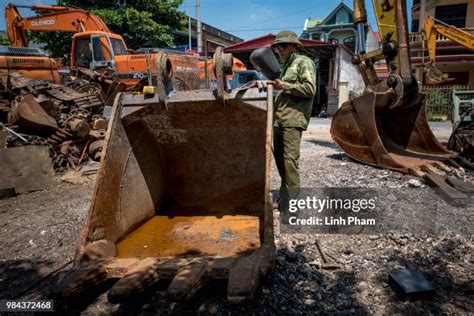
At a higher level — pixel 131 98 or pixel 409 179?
pixel 131 98

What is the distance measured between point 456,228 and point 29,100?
608 centimetres

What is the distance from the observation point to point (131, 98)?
2930mm

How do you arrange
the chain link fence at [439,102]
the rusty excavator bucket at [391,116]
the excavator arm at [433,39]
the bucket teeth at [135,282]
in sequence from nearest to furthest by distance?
the bucket teeth at [135,282]
the rusty excavator bucket at [391,116]
the excavator arm at [433,39]
the chain link fence at [439,102]

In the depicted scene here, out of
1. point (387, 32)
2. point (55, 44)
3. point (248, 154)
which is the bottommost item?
point (248, 154)

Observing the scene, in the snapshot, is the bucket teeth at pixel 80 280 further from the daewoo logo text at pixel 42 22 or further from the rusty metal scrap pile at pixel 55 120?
the daewoo logo text at pixel 42 22

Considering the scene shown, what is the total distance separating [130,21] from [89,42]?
21.7ft

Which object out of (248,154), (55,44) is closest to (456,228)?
(248,154)

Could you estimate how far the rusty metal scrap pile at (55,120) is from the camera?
211 inches

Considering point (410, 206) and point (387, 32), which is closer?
point (410, 206)

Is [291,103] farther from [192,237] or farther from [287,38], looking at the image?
[192,237]

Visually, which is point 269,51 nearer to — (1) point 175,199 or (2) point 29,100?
(1) point 175,199

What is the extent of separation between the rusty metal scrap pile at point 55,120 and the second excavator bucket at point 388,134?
13.6 feet

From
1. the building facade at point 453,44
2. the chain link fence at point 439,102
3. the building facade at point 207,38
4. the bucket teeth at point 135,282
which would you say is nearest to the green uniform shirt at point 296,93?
the bucket teeth at point 135,282

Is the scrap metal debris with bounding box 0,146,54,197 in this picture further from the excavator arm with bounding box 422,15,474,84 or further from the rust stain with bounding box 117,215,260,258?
the excavator arm with bounding box 422,15,474,84
